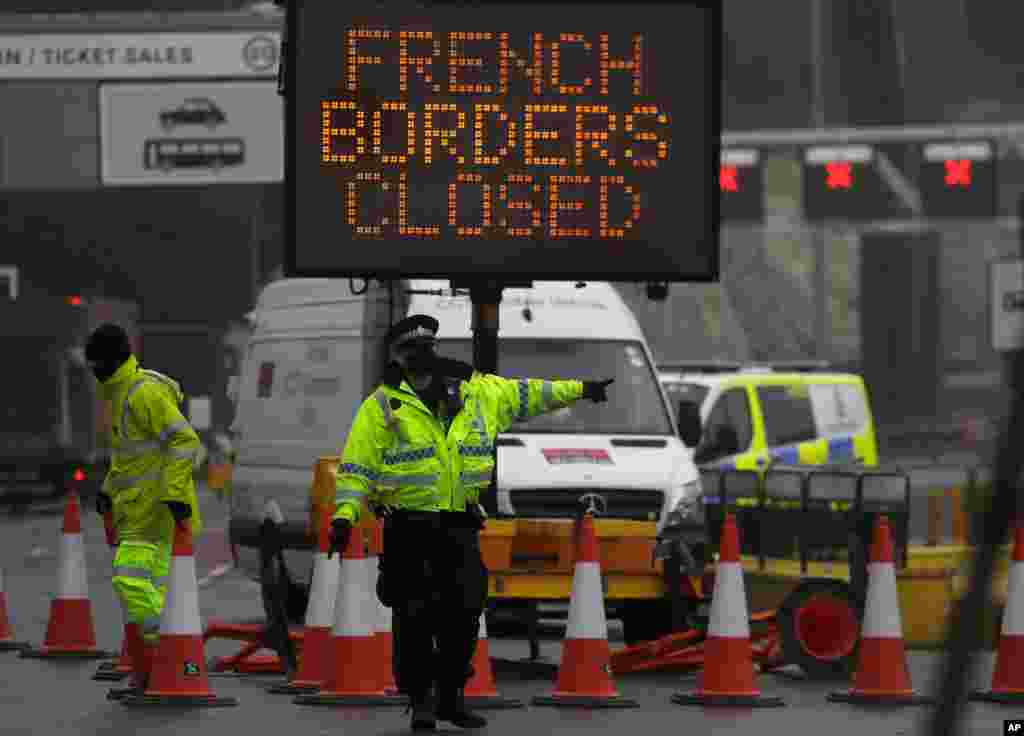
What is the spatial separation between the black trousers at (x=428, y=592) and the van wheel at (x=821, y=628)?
355 cm

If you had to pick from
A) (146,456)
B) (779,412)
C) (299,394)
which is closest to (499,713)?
(146,456)

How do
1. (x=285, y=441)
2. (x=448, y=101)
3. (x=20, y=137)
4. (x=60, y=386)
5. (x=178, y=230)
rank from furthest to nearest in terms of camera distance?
(x=178, y=230)
(x=20, y=137)
(x=60, y=386)
(x=285, y=441)
(x=448, y=101)

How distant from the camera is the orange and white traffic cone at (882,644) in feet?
39.9

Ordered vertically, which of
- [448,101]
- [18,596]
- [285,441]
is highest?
[448,101]

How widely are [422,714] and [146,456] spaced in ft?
6.55

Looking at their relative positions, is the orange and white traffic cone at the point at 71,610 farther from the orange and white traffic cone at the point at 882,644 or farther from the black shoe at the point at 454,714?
the orange and white traffic cone at the point at 882,644

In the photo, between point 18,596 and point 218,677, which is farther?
point 18,596

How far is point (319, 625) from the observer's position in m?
12.9

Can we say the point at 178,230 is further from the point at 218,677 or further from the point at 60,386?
the point at 218,677

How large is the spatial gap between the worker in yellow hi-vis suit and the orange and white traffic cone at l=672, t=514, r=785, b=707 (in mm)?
2379

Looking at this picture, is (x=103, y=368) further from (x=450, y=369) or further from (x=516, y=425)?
(x=516, y=425)

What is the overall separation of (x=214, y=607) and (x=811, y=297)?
8206cm

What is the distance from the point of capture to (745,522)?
53.1 feet

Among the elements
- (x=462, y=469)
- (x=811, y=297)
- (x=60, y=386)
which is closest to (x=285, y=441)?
(x=462, y=469)
